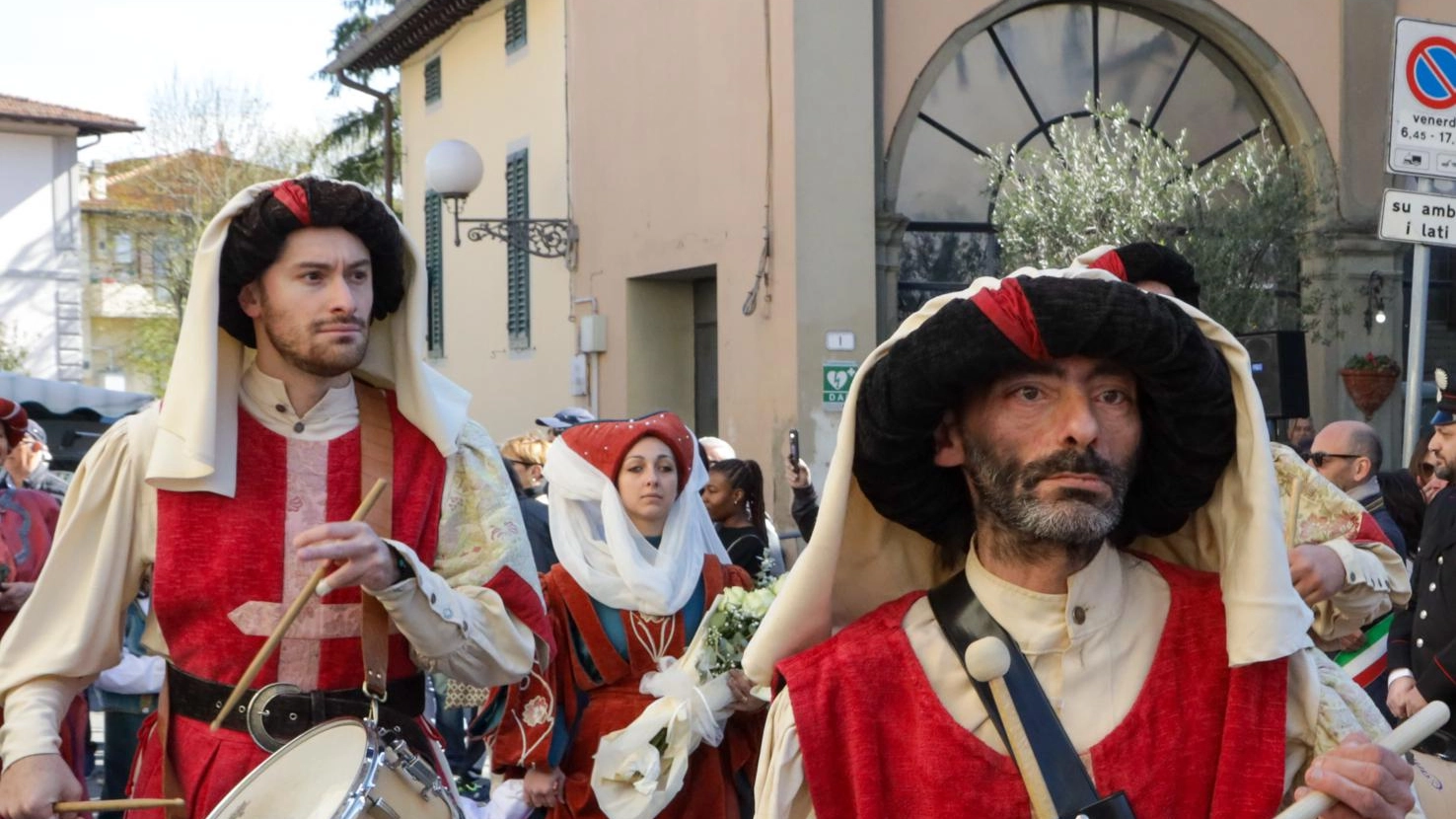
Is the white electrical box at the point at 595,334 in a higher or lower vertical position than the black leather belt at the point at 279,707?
higher

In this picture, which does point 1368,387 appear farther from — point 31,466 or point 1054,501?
point 1054,501

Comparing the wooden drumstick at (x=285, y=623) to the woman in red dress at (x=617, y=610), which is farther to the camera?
the woman in red dress at (x=617, y=610)

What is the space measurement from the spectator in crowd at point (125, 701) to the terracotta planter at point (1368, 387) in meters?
10.6

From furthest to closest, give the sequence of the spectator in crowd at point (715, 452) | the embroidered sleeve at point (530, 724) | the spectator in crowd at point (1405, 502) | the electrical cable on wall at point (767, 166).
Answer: the electrical cable on wall at point (767, 166), the spectator in crowd at point (715, 452), the spectator in crowd at point (1405, 502), the embroidered sleeve at point (530, 724)

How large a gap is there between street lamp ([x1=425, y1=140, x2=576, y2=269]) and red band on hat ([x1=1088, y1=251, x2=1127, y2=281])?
46.2ft

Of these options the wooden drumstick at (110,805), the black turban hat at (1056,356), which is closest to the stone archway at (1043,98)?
the wooden drumstick at (110,805)

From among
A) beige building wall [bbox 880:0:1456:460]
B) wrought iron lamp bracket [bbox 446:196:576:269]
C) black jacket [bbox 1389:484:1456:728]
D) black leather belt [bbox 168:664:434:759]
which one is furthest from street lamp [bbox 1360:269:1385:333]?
black leather belt [bbox 168:664:434:759]

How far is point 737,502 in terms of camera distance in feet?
27.6

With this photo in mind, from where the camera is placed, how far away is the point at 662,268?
17.4 m

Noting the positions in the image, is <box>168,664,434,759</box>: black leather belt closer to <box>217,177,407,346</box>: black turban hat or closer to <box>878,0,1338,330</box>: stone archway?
<box>217,177,407,346</box>: black turban hat

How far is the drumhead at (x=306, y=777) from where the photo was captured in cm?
338

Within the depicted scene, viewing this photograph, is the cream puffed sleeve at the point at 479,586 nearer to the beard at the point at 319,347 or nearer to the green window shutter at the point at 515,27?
the beard at the point at 319,347

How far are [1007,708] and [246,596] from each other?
190cm

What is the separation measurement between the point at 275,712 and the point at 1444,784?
12.0ft
